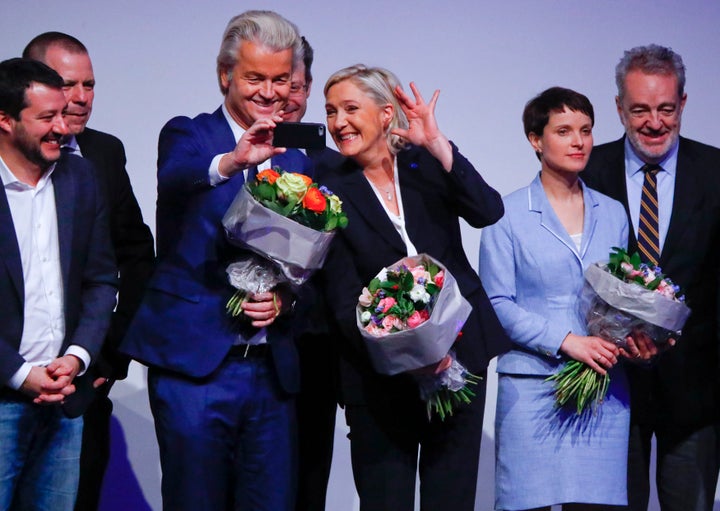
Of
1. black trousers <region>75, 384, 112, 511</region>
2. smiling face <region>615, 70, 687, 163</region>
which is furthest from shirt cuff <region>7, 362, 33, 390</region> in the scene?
smiling face <region>615, 70, 687, 163</region>

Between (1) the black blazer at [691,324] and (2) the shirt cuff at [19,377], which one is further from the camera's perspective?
(1) the black blazer at [691,324]

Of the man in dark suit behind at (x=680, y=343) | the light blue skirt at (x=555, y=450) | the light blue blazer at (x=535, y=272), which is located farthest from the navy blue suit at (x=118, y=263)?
the man in dark suit behind at (x=680, y=343)

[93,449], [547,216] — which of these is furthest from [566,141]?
[93,449]

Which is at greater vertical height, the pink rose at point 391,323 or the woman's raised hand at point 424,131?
the woman's raised hand at point 424,131

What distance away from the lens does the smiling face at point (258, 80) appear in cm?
298

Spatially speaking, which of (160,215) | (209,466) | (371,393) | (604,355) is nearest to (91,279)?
(160,215)

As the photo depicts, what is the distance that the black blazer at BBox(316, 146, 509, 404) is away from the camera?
3137 millimetres

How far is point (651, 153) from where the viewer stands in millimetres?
3744

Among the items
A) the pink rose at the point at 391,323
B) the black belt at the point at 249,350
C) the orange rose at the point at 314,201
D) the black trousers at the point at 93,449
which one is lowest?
→ the black trousers at the point at 93,449

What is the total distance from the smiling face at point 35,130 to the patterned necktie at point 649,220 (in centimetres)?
180

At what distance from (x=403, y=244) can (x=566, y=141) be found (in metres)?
0.74

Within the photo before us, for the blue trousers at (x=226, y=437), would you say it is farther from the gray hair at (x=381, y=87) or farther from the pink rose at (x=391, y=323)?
the gray hair at (x=381, y=87)

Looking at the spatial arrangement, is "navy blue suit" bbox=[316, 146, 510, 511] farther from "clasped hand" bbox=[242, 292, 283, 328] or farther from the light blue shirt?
the light blue shirt

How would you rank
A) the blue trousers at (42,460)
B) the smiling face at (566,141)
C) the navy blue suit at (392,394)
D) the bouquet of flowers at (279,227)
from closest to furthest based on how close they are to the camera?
1. the bouquet of flowers at (279,227)
2. the blue trousers at (42,460)
3. the navy blue suit at (392,394)
4. the smiling face at (566,141)
